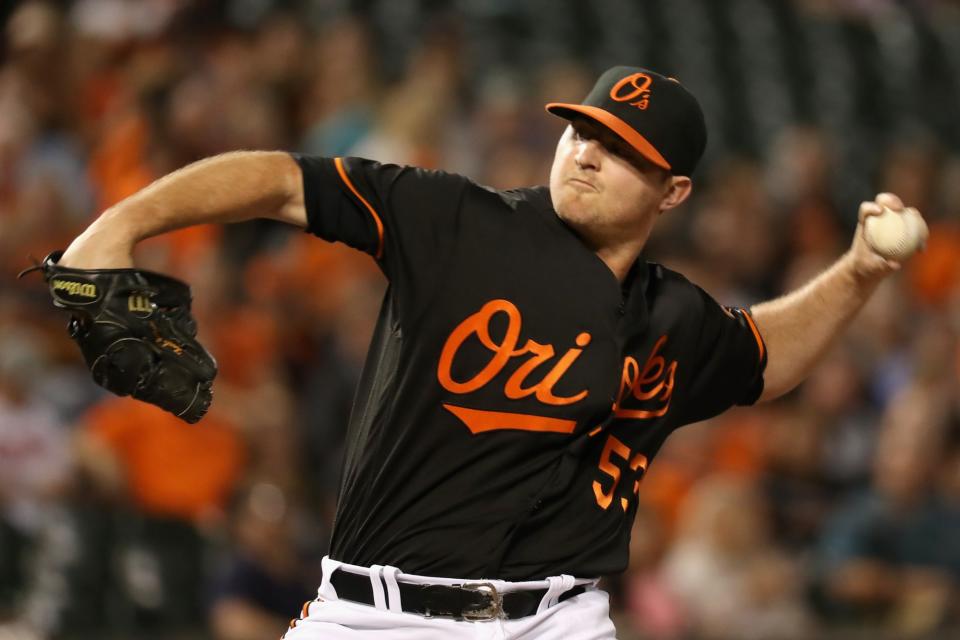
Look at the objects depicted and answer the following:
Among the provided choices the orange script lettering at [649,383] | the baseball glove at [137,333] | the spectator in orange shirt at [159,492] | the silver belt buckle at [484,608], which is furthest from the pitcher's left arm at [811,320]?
the spectator in orange shirt at [159,492]

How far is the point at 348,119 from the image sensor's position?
7895 mm

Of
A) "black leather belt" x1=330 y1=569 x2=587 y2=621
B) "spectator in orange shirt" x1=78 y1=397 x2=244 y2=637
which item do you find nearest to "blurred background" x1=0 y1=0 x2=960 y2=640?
"spectator in orange shirt" x1=78 y1=397 x2=244 y2=637

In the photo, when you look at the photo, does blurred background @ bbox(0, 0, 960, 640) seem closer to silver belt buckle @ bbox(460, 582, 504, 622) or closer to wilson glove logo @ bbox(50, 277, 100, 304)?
silver belt buckle @ bbox(460, 582, 504, 622)

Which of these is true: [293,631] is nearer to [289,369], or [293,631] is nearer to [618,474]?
[618,474]

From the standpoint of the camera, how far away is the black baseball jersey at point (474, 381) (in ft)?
10.1

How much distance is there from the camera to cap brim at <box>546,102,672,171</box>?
3.18 meters

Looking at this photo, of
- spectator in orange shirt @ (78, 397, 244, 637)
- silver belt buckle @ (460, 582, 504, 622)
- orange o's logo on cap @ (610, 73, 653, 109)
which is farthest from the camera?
spectator in orange shirt @ (78, 397, 244, 637)

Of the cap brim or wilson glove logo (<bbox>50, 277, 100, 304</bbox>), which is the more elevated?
the cap brim

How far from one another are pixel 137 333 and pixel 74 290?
0.16 metres

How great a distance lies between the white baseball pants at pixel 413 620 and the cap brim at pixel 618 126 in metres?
0.94

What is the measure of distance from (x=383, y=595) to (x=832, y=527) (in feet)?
13.1

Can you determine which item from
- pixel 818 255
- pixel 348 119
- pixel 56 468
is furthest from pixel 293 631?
pixel 818 255

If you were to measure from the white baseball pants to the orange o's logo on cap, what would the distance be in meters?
1.04

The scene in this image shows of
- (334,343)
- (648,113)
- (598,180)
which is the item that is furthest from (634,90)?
(334,343)
